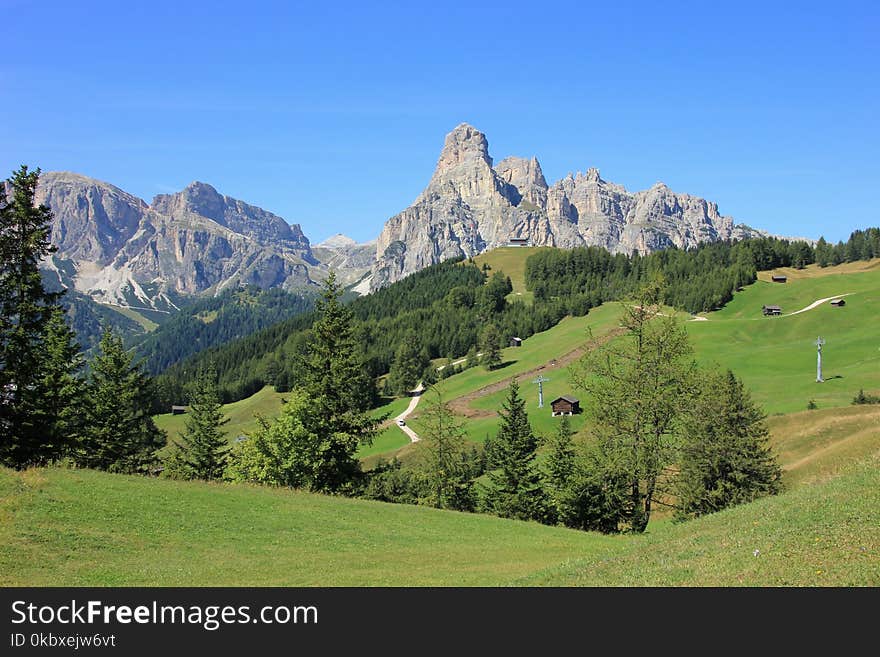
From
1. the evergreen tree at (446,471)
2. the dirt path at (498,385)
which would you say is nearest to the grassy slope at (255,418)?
the dirt path at (498,385)

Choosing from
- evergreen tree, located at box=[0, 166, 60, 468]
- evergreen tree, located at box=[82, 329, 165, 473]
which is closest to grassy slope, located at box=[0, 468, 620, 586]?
evergreen tree, located at box=[0, 166, 60, 468]

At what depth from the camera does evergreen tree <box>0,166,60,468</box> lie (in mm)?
35750

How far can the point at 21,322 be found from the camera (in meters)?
36.7

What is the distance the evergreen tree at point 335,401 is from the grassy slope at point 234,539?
8.63 metres

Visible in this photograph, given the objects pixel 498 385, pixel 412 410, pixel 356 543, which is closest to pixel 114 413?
pixel 356 543

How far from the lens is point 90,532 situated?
2220cm

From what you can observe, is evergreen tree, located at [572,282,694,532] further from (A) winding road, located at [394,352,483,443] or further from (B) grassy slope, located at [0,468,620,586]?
(A) winding road, located at [394,352,483,443]

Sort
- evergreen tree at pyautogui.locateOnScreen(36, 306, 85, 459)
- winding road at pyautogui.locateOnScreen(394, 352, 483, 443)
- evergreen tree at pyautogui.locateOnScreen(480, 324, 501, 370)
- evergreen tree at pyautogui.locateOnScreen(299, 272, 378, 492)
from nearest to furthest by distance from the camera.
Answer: evergreen tree at pyautogui.locateOnScreen(36, 306, 85, 459) < evergreen tree at pyautogui.locateOnScreen(299, 272, 378, 492) < winding road at pyautogui.locateOnScreen(394, 352, 483, 443) < evergreen tree at pyautogui.locateOnScreen(480, 324, 501, 370)

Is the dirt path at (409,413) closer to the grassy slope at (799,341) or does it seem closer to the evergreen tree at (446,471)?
the grassy slope at (799,341)

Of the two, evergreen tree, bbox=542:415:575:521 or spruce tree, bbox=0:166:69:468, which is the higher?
spruce tree, bbox=0:166:69:468

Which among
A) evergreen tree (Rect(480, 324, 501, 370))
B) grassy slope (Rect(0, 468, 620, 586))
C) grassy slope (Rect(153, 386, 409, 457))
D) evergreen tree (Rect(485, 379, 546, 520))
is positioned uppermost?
evergreen tree (Rect(480, 324, 501, 370))

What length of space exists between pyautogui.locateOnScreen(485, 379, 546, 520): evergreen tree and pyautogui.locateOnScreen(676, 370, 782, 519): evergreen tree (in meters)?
12.8

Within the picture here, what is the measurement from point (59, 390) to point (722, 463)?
41075 millimetres
